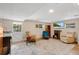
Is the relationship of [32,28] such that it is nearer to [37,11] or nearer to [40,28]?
[40,28]

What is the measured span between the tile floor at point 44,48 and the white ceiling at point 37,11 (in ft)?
1.16

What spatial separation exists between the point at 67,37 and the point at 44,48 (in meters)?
0.37

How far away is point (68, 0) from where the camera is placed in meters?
1.51

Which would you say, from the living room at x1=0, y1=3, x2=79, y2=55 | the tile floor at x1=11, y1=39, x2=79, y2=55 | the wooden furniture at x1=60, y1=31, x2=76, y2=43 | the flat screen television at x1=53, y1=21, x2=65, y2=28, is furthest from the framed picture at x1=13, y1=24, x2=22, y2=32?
the wooden furniture at x1=60, y1=31, x2=76, y2=43

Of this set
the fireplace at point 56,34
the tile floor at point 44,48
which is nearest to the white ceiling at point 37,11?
the fireplace at point 56,34

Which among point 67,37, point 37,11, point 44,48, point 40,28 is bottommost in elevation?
point 44,48

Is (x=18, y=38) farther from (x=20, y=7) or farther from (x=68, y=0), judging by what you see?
(x=68, y=0)

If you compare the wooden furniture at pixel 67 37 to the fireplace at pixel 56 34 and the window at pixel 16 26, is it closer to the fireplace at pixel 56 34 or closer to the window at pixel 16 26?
the fireplace at pixel 56 34

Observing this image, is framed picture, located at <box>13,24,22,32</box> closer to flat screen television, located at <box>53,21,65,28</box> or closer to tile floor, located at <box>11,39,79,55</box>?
tile floor, located at <box>11,39,79,55</box>

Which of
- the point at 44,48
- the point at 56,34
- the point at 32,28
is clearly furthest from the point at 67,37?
the point at 32,28

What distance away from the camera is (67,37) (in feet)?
5.02
